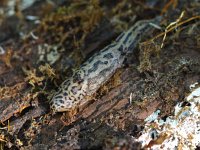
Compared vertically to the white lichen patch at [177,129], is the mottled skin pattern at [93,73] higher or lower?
higher

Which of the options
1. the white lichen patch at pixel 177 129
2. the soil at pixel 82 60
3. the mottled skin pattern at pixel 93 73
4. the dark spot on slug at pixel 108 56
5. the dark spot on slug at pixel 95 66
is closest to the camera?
the white lichen patch at pixel 177 129

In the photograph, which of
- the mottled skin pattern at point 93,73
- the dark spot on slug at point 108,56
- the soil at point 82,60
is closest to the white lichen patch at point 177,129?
the soil at point 82,60

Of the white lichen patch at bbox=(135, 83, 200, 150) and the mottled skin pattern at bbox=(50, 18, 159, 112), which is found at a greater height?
the mottled skin pattern at bbox=(50, 18, 159, 112)

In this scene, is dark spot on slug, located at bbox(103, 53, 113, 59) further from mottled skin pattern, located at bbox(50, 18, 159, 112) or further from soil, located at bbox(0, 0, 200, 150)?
soil, located at bbox(0, 0, 200, 150)

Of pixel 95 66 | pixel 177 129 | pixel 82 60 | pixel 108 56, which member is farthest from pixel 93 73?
pixel 177 129

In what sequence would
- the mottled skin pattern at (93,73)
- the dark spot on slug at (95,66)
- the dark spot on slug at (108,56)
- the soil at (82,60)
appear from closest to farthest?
the soil at (82,60) < the mottled skin pattern at (93,73) < the dark spot on slug at (95,66) < the dark spot on slug at (108,56)

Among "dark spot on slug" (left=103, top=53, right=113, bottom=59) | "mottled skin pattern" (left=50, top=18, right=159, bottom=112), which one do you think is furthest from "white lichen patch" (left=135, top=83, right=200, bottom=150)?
"dark spot on slug" (left=103, top=53, right=113, bottom=59)

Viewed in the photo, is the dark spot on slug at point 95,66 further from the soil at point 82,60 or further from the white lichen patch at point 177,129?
the white lichen patch at point 177,129
